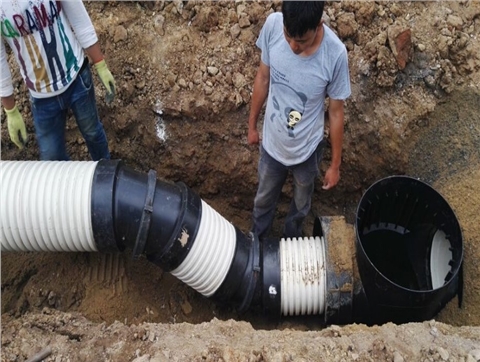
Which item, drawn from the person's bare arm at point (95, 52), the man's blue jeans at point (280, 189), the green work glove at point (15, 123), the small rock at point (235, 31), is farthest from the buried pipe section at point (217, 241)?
the small rock at point (235, 31)

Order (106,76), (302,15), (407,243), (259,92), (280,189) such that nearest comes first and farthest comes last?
(302,15), (259,92), (106,76), (280,189), (407,243)

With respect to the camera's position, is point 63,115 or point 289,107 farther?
point 63,115

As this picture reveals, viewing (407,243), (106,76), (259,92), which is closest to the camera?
(259,92)

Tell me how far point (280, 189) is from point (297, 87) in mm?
782

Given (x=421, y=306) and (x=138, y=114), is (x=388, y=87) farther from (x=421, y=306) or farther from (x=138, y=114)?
(x=138, y=114)

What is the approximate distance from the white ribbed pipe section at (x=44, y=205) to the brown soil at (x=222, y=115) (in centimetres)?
62

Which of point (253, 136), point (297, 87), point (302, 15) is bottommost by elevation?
point (253, 136)

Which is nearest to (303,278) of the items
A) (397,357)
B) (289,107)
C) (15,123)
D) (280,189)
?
(280,189)

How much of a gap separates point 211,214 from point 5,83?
121cm

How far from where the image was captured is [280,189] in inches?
113

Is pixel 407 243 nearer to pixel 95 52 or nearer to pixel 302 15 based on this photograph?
pixel 302 15

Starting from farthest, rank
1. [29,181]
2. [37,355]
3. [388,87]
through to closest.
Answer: [388,87]
[29,181]
[37,355]

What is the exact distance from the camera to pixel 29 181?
7.67 feet

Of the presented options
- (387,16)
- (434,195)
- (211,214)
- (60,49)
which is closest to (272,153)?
(211,214)
